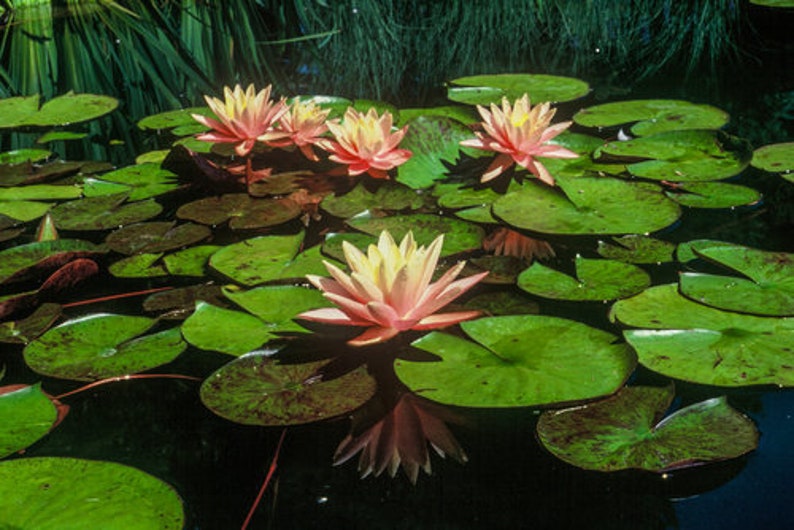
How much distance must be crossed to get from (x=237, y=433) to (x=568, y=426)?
0.53 m

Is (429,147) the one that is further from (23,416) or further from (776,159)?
(23,416)

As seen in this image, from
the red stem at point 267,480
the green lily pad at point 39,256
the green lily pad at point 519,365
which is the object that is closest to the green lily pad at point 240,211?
the green lily pad at point 39,256

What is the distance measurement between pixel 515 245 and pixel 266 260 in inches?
23.2

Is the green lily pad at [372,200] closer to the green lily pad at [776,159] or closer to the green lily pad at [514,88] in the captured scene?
the green lily pad at [514,88]

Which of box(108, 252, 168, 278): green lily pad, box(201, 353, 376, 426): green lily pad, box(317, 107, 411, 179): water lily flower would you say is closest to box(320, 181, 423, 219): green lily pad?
box(317, 107, 411, 179): water lily flower

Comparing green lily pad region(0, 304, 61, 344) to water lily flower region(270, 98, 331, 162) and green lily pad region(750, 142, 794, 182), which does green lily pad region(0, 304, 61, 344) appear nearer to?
water lily flower region(270, 98, 331, 162)

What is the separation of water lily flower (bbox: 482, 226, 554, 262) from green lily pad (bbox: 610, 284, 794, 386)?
306 mm

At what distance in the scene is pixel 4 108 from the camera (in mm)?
2998

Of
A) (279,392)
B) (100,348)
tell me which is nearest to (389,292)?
(279,392)

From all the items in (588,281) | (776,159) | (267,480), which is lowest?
(267,480)

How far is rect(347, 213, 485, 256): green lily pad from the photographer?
1.83 meters

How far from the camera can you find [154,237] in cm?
198

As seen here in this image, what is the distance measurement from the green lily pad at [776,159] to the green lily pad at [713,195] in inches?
6.0

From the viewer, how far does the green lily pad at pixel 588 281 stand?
1.58 metres
